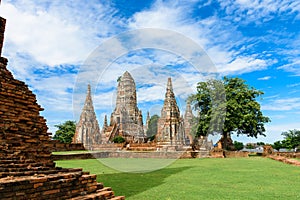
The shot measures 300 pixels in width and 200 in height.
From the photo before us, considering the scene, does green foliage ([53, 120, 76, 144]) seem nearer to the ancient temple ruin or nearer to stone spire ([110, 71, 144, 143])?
the ancient temple ruin

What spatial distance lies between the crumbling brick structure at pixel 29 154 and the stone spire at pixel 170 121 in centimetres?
2697

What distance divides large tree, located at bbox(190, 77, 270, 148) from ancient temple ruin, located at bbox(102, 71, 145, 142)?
2319cm

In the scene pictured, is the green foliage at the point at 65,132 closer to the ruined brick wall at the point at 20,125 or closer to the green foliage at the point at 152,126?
the green foliage at the point at 152,126

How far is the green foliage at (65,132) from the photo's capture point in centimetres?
5731

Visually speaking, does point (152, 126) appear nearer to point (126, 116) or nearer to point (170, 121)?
point (126, 116)

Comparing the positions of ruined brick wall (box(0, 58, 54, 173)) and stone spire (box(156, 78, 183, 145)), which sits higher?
stone spire (box(156, 78, 183, 145))

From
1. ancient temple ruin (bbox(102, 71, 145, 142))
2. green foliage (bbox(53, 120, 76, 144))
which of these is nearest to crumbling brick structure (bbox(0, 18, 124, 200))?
ancient temple ruin (bbox(102, 71, 145, 142))

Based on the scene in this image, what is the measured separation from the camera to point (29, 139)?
5820mm

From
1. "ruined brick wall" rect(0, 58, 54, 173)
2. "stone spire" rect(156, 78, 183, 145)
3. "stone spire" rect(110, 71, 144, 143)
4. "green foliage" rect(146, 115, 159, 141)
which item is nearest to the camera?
"ruined brick wall" rect(0, 58, 54, 173)

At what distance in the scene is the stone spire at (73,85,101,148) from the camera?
50000 millimetres

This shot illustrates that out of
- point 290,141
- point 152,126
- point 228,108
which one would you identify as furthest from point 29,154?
point 152,126

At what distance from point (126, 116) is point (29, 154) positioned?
50.2 m

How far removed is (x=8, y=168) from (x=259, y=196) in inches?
240

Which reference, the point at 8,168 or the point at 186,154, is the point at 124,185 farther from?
the point at 186,154
